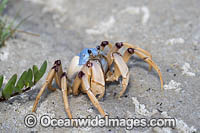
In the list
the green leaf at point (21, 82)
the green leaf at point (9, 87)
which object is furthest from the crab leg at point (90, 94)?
the green leaf at point (9, 87)

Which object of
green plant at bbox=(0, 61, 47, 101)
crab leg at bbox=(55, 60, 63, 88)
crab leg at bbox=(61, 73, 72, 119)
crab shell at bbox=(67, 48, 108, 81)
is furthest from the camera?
crab shell at bbox=(67, 48, 108, 81)

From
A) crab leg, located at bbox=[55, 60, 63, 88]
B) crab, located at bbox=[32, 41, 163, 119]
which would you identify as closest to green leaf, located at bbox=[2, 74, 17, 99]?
crab, located at bbox=[32, 41, 163, 119]

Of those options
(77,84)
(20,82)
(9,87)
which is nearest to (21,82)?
(20,82)

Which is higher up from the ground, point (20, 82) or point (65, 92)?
point (20, 82)

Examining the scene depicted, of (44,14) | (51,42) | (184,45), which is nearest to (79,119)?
(51,42)

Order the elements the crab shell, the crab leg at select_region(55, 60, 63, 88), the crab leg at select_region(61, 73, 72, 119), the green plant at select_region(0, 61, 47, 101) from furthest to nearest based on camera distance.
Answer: the crab shell, the crab leg at select_region(55, 60, 63, 88), the green plant at select_region(0, 61, 47, 101), the crab leg at select_region(61, 73, 72, 119)

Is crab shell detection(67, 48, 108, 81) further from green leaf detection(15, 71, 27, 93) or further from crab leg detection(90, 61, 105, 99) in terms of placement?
green leaf detection(15, 71, 27, 93)

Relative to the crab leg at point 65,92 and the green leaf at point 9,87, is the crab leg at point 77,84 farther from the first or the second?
the green leaf at point 9,87

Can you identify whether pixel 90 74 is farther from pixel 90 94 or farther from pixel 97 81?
pixel 90 94

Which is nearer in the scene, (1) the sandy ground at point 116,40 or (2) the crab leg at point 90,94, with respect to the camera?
(2) the crab leg at point 90,94
